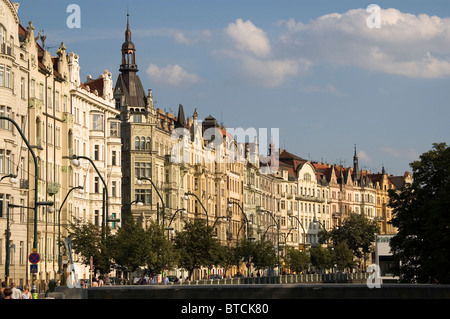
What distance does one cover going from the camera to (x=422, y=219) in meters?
76.9

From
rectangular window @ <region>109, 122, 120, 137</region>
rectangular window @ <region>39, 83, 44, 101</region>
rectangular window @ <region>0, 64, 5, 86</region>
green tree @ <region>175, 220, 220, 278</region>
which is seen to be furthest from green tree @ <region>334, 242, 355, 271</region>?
rectangular window @ <region>0, 64, 5, 86</region>

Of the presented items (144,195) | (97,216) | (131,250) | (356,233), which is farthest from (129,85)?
(356,233)

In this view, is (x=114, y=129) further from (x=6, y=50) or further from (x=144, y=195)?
(x=6, y=50)

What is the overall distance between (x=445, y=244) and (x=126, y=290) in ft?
102

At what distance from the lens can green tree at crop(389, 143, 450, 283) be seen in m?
69.6

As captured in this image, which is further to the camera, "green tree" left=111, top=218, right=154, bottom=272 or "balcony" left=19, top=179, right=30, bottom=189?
"balcony" left=19, top=179, right=30, bottom=189

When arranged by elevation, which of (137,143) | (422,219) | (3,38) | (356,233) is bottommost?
(422,219)

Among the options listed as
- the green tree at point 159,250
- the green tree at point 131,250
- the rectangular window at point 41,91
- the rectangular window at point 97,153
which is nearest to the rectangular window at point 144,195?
the rectangular window at point 97,153

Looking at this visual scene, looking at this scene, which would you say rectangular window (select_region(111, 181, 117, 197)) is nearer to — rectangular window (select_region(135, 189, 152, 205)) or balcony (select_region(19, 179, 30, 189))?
rectangular window (select_region(135, 189, 152, 205))

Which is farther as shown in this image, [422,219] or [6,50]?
[6,50]
